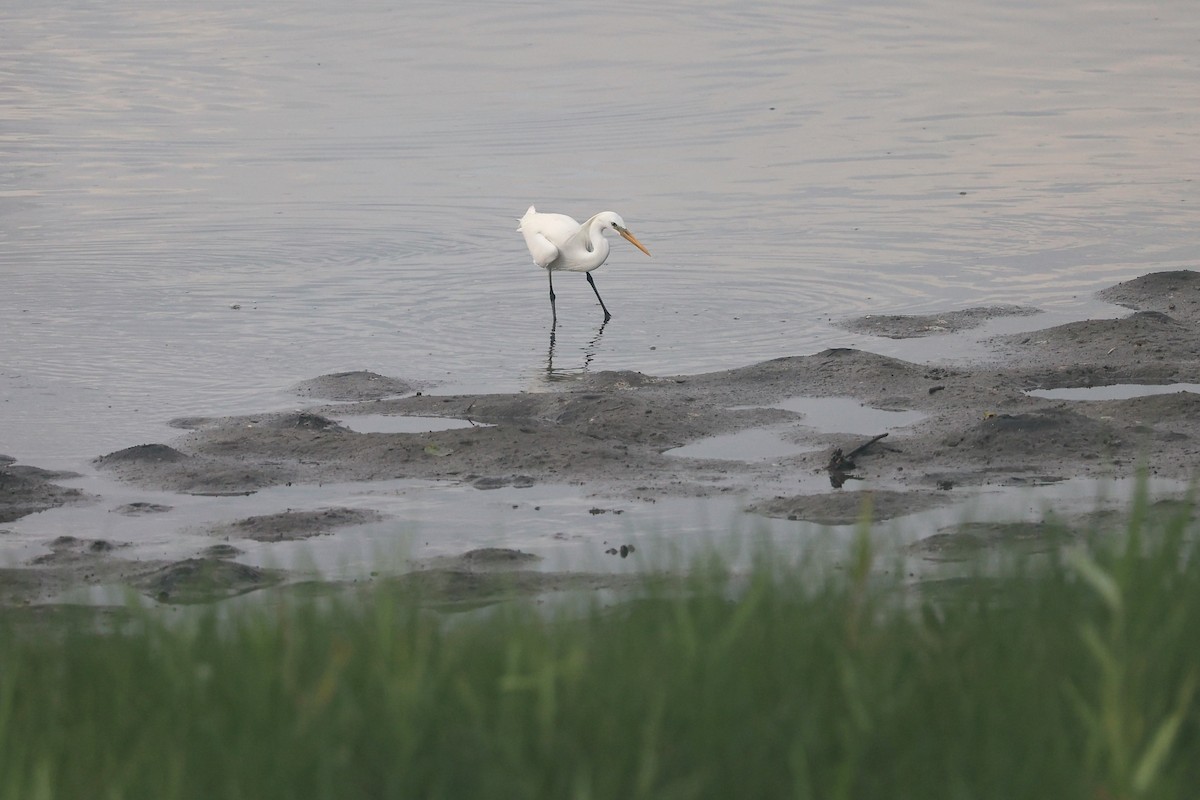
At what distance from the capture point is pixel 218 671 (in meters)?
3.34

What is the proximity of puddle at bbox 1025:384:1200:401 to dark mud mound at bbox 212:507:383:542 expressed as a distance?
439 centimetres

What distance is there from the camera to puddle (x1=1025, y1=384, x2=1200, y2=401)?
10055mm

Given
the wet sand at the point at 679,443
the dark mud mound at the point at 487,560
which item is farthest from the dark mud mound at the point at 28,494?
the dark mud mound at the point at 487,560

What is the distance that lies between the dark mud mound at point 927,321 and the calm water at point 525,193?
12.5 inches

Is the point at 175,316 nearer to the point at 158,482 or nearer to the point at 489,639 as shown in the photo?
the point at 158,482

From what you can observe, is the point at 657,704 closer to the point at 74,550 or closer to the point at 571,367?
the point at 74,550

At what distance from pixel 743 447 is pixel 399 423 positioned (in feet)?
7.22

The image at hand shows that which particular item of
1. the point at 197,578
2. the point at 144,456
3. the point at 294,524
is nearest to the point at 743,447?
the point at 294,524

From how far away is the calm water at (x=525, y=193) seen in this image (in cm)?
1245

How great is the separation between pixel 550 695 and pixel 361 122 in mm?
20582

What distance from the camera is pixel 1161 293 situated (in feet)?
43.0

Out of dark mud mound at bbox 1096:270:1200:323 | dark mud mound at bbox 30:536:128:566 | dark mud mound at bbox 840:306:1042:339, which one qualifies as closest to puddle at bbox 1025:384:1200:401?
dark mud mound at bbox 840:306:1042:339

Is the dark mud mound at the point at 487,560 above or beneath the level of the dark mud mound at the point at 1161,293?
beneath

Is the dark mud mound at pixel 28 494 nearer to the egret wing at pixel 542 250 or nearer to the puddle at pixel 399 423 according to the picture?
the puddle at pixel 399 423
